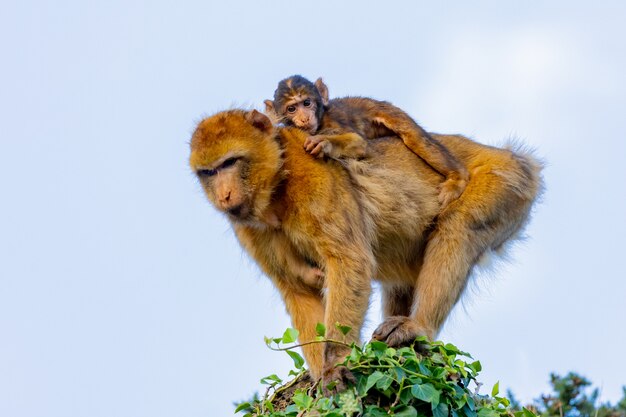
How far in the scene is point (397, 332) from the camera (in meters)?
7.84

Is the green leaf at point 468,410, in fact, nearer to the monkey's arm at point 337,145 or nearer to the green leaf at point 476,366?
the green leaf at point 476,366

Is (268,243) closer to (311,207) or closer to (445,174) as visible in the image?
(311,207)

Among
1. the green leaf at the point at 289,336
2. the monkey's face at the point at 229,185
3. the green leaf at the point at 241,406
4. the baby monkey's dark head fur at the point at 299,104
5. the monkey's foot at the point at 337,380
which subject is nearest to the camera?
the monkey's foot at the point at 337,380

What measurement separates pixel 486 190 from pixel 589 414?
2.60 m

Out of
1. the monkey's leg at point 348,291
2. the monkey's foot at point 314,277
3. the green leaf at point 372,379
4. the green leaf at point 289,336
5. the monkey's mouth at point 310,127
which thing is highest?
the monkey's mouth at point 310,127

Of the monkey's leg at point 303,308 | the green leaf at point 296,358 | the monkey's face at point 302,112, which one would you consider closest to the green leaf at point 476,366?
the green leaf at point 296,358

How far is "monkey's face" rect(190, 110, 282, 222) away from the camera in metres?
8.23

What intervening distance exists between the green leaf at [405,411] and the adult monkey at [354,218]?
3.96 ft

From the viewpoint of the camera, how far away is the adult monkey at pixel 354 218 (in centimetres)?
819

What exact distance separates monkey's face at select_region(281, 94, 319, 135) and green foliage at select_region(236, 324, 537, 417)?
10.7 feet

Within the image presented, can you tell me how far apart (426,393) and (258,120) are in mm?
3549

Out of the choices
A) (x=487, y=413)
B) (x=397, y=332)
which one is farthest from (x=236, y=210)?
(x=487, y=413)

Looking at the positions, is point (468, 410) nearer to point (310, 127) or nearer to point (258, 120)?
point (258, 120)

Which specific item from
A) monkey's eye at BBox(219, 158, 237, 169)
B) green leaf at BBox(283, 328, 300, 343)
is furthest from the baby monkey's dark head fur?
green leaf at BBox(283, 328, 300, 343)
